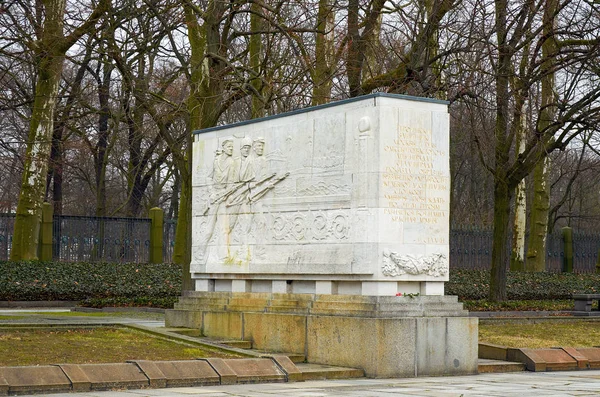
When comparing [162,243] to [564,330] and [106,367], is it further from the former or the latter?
[106,367]

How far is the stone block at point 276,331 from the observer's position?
16594 mm

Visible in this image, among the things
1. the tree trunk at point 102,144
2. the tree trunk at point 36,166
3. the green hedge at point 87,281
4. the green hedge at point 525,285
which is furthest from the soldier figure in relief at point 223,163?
the tree trunk at point 102,144

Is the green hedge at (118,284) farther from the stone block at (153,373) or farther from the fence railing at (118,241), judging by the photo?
the stone block at (153,373)

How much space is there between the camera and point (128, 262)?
3497cm

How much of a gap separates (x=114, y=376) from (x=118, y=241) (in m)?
22.1

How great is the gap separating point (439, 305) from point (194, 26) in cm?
1274

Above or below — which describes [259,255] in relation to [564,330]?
above

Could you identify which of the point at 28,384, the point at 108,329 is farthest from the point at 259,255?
the point at 28,384

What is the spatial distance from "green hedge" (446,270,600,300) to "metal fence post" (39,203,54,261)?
1286 centimetres

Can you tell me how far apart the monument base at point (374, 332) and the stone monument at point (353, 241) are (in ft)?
0.06

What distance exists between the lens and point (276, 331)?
17.0 metres

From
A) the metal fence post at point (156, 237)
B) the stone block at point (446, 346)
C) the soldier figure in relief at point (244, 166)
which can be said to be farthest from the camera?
the metal fence post at point (156, 237)

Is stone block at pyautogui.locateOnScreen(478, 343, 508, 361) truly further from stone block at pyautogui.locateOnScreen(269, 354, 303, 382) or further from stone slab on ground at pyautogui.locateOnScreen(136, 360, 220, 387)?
stone slab on ground at pyautogui.locateOnScreen(136, 360, 220, 387)

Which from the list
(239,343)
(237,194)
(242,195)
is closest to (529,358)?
(239,343)
